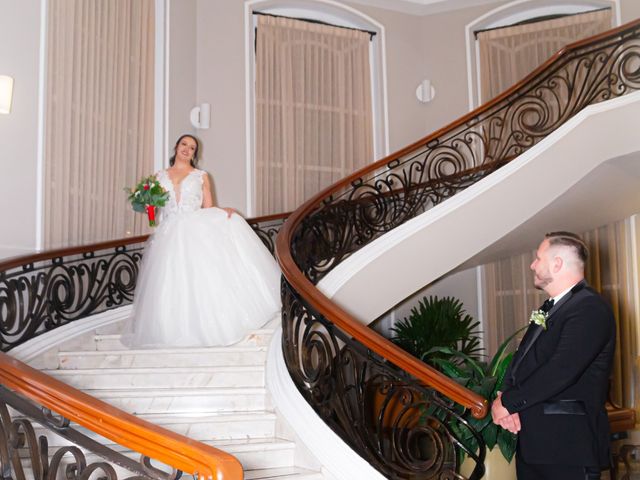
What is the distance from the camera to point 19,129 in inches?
204

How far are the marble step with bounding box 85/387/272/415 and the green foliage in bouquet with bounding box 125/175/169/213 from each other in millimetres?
1843

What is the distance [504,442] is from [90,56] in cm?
487

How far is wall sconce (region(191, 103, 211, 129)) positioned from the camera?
820cm

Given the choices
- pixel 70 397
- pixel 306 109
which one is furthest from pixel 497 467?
pixel 306 109

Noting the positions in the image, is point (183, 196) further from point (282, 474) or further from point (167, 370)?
point (282, 474)

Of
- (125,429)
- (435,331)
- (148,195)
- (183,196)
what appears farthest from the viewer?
(435,331)

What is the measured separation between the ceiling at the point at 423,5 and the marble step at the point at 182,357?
6.28 meters

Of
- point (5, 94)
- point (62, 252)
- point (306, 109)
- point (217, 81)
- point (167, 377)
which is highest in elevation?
point (217, 81)

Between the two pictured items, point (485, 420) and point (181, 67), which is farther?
point (181, 67)

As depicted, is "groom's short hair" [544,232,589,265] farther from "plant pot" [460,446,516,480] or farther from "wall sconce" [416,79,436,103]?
"wall sconce" [416,79,436,103]

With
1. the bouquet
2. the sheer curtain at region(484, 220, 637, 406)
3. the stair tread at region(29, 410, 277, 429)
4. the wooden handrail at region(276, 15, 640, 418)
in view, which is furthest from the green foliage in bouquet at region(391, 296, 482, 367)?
the stair tread at region(29, 410, 277, 429)

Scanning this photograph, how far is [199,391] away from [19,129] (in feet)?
8.10

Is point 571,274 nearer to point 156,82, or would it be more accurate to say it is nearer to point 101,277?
point 101,277

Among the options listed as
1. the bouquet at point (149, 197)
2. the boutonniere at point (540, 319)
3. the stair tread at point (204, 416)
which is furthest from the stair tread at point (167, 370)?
the boutonniere at point (540, 319)
